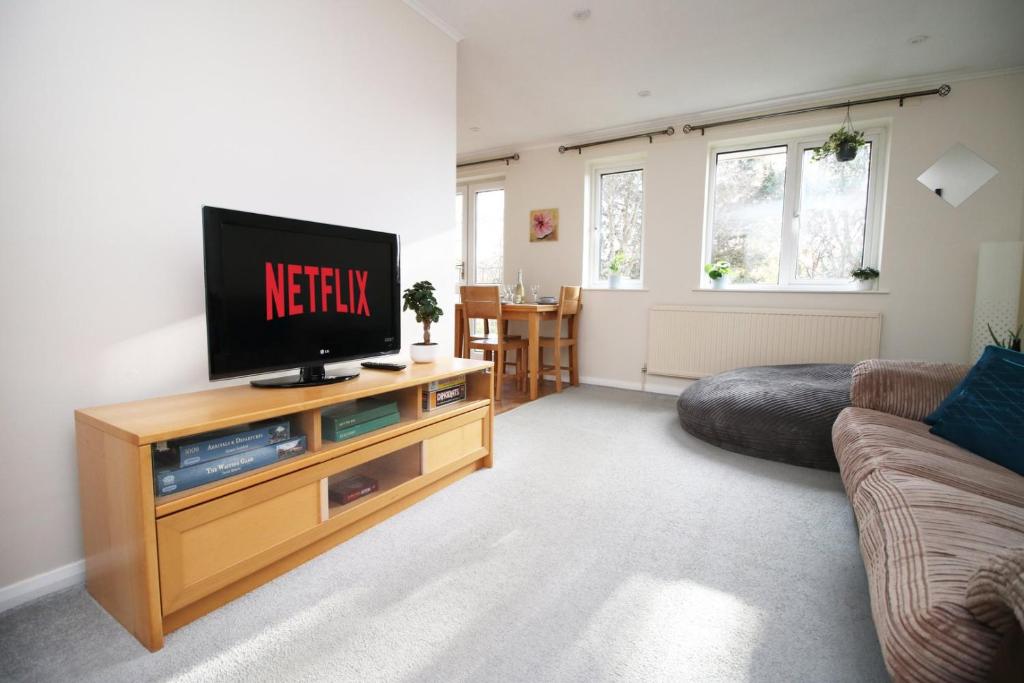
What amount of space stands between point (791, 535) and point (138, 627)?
2113 millimetres

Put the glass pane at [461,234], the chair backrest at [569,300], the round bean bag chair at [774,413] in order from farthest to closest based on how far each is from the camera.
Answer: the glass pane at [461,234]
the chair backrest at [569,300]
the round bean bag chair at [774,413]

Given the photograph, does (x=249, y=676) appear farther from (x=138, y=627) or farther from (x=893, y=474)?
(x=893, y=474)

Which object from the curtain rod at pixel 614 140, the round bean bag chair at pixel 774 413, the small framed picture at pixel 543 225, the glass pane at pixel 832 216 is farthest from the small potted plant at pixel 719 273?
the small framed picture at pixel 543 225

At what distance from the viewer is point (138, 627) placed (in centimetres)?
122

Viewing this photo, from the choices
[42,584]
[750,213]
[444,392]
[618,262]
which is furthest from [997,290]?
[42,584]

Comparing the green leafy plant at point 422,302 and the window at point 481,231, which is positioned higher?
the window at point 481,231

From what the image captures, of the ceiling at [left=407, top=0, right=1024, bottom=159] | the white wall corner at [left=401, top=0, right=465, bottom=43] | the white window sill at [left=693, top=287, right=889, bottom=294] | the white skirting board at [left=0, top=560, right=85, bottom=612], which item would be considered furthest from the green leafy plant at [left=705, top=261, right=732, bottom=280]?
the white skirting board at [left=0, top=560, right=85, bottom=612]

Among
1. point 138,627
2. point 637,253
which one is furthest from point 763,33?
point 138,627

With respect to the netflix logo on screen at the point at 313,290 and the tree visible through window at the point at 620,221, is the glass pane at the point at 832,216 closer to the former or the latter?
the tree visible through window at the point at 620,221

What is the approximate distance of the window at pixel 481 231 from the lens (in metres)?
5.22

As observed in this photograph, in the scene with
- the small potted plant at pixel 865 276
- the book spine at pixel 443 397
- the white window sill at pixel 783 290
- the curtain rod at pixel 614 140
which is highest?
the curtain rod at pixel 614 140

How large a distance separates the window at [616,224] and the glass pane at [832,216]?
4.28 ft

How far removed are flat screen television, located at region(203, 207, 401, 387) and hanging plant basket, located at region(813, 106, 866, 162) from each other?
3167mm

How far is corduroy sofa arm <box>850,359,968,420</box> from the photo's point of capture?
1.96 metres
